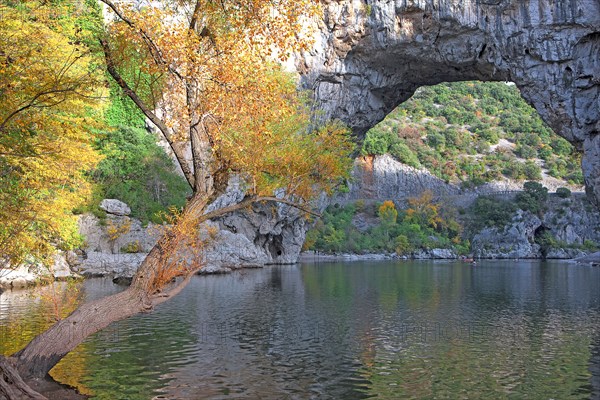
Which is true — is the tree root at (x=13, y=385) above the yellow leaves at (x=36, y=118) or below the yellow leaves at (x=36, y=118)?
below

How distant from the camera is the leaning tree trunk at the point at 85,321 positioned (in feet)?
34.1

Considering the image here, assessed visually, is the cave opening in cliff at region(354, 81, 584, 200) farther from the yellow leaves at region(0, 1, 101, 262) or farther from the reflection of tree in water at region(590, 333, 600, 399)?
the yellow leaves at region(0, 1, 101, 262)

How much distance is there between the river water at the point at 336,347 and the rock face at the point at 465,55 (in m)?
14.3

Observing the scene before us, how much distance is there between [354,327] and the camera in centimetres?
1942

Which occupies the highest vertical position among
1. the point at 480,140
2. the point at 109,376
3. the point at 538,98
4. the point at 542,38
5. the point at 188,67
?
the point at 480,140

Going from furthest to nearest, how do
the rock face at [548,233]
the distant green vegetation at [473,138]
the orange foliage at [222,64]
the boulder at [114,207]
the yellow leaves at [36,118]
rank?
1. the distant green vegetation at [473,138]
2. the rock face at [548,233]
3. the boulder at [114,207]
4. the yellow leaves at [36,118]
5. the orange foliage at [222,64]

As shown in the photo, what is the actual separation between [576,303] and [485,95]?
121777 millimetres

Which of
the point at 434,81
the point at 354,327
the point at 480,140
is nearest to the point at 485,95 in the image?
the point at 480,140

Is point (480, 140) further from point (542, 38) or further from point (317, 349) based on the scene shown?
point (317, 349)

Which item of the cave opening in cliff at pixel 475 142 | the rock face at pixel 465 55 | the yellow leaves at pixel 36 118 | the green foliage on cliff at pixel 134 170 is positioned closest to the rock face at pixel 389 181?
the cave opening in cliff at pixel 475 142

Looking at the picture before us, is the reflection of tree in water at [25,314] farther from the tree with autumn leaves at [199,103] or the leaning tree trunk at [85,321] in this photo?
the tree with autumn leaves at [199,103]

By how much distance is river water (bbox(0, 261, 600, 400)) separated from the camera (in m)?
12.2

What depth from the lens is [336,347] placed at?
1623 centimetres

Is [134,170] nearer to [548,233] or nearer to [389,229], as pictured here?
[389,229]
